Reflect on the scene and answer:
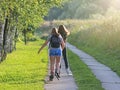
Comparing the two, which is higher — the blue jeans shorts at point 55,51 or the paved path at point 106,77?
the blue jeans shorts at point 55,51

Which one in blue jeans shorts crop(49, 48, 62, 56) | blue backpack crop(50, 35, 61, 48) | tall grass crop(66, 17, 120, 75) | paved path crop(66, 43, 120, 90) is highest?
blue backpack crop(50, 35, 61, 48)

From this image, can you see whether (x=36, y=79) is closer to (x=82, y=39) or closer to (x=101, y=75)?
(x=101, y=75)

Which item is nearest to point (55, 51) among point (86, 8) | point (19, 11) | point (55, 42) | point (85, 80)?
point (55, 42)

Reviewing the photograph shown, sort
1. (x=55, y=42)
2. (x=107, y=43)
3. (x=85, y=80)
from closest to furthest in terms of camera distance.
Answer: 1. (x=55, y=42)
2. (x=85, y=80)
3. (x=107, y=43)

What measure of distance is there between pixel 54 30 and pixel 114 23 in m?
18.9

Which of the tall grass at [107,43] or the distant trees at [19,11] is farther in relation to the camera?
the tall grass at [107,43]

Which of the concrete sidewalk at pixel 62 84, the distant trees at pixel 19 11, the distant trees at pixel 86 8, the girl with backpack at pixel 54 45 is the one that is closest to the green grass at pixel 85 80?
the concrete sidewalk at pixel 62 84

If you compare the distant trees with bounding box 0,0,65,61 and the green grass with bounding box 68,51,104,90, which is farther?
the distant trees with bounding box 0,0,65,61

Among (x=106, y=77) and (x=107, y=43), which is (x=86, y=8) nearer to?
(x=107, y=43)

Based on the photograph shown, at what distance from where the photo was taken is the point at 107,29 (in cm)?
3562

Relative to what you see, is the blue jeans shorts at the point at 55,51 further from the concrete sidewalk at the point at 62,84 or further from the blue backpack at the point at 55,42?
the concrete sidewalk at the point at 62,84

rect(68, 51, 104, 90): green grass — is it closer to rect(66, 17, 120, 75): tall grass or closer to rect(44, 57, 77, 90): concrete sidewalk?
rect(44, 57, 77, 90): concrete sidewalk

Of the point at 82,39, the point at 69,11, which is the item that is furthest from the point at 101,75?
the point at 69,11

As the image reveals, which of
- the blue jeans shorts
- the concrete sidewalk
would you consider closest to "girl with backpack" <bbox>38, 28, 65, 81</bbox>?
the blue jeans shorts
